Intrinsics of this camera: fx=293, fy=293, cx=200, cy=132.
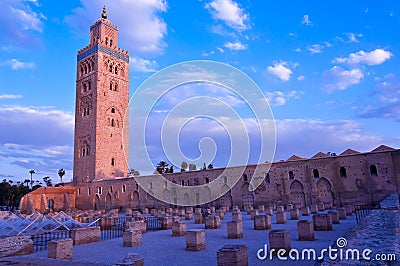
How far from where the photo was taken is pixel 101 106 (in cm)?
3994

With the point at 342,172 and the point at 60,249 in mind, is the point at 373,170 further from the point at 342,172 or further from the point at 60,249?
the point at 60,249

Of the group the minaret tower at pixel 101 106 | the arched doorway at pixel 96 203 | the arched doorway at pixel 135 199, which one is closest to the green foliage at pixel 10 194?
the minaret tower at pixel 101 106

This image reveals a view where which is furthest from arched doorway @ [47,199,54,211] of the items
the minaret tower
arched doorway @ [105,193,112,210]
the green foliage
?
the green foliage

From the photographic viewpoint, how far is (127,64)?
45594 millimetres

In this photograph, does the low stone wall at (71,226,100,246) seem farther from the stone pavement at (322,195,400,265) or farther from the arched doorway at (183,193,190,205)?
the arched doorway at (183,193,190,205)

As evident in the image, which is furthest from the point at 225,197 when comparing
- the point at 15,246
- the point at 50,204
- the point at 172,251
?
the point at 50,204

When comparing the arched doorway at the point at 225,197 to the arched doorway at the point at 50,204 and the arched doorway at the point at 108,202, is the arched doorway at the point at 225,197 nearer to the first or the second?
the arched doorway at the point at 108,202

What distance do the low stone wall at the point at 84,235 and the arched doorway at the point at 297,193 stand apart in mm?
17222

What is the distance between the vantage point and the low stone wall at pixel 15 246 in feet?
26.0

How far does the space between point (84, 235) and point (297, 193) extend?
17895 millimetres

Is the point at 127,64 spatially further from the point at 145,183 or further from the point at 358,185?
the point at 358,185

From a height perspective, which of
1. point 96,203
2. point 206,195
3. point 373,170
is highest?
point 373,170

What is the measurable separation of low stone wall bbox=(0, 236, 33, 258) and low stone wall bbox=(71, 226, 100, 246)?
214 cm

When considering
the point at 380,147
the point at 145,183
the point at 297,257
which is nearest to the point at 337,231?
the point at 297,257
